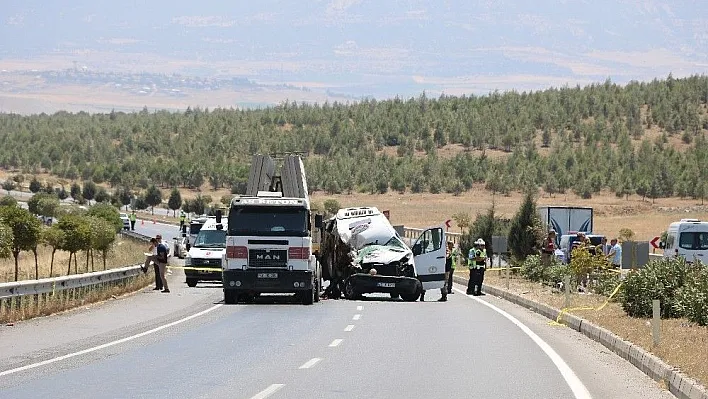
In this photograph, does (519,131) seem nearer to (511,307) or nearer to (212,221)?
(212,221)

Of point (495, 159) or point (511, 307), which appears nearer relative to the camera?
point (511, 307)

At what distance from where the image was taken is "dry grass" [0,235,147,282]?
55.5 metres

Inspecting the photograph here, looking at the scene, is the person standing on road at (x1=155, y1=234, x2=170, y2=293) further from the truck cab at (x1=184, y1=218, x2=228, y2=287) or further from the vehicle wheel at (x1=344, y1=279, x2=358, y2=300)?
the vehicle wheel at (x1=344, y1=279, x2=358, y2=300)

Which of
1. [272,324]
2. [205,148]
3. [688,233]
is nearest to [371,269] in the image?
[272,324]

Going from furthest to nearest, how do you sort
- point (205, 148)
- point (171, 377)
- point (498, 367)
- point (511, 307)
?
point (205, 148)
point (511, 307)
point (498, 367)
point (171, 377)

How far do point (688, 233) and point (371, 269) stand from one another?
15.3m

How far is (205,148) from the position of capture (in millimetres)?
181625

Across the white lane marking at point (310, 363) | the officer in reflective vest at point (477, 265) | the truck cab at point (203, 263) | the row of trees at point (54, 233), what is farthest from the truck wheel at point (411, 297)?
the row of trees at point (54, 233)

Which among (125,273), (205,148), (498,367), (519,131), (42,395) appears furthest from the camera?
(205,148)

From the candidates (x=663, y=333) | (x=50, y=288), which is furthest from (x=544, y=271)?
(x=663, y=333)

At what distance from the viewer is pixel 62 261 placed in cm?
6669

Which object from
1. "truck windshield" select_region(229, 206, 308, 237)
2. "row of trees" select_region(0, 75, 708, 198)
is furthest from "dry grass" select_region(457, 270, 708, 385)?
"row of trees" select_region(0, 75, 708, 198)

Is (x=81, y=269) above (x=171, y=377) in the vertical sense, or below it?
below

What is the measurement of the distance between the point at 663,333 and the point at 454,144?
479 feet
